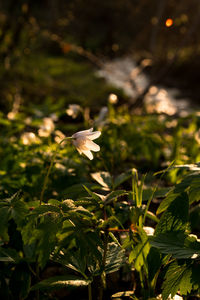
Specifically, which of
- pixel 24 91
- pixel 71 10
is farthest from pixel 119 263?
pixel 71 10

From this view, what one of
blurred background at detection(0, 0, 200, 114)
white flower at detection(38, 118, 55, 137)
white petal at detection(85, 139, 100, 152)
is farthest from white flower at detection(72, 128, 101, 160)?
blurred background at detection(0, 0, 200, 114)

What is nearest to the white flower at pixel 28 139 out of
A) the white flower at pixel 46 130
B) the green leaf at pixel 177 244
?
the white flower at pixel 46 130

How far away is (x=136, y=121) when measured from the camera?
2.42 metres

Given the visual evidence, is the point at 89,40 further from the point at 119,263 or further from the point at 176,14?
the point at 119,263

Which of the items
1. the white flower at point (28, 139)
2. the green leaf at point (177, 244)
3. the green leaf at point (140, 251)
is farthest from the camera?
the white flower at point (28, 139)

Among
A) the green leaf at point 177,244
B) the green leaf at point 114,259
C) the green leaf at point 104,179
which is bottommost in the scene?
the green leaf at point 114,259

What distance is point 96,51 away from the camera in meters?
7.76

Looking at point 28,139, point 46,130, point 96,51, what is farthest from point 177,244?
point 96,51

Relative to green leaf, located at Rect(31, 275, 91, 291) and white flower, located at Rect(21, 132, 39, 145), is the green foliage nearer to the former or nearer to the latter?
green leaf, located at Rect(31, 275, 91, 291)

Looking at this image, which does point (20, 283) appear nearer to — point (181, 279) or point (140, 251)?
point (140, 251)

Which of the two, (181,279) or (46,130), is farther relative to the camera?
(46,130)

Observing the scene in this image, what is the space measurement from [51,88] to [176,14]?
7.75 feet

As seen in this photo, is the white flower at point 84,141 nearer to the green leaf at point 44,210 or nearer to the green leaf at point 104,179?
the green leaf at point 104,179

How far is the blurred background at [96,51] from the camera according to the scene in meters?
4.58
